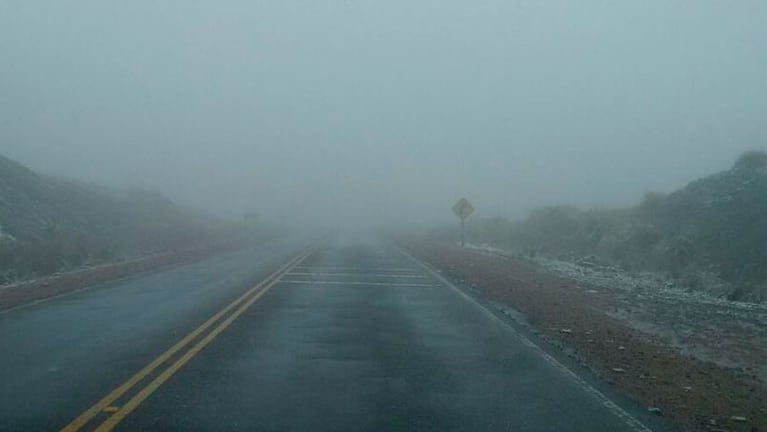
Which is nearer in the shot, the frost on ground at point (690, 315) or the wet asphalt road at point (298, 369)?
the wet asphalt road at point (298, 369)

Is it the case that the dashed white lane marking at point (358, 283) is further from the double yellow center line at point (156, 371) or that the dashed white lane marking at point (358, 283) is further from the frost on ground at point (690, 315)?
the double yellow center line at point (156, 371)

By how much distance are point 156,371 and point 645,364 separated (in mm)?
7228

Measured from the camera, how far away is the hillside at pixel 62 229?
116ft

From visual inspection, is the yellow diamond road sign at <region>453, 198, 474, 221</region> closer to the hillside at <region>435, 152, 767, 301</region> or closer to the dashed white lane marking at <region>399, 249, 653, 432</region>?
the hillside at <region>435, 152, 767, 301</region>

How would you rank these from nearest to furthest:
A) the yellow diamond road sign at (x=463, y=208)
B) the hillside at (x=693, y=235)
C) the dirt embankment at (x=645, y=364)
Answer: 1. the dirt embankment at (x=645, y=364)
2. the hillside at (x=693, y=235)
3. the yellow diamond road sign at (x=463, y=208)

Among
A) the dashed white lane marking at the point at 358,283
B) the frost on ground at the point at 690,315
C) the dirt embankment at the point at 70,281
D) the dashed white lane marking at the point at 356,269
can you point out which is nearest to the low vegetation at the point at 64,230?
the dirt embankment at the point at 70,281

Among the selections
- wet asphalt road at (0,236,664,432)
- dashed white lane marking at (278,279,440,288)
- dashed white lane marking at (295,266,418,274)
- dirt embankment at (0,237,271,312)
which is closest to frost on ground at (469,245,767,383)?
wet asphalt road at (0,236,664,432)

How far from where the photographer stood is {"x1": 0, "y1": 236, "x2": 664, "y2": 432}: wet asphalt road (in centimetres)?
955

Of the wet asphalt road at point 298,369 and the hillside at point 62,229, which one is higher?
the hillside at point 62,229

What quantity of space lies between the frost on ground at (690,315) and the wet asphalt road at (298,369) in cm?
337

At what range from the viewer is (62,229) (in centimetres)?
4956

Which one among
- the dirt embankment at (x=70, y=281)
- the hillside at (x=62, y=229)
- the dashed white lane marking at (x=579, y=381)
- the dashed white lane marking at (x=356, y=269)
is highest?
the hillside at (x=62, y=229)

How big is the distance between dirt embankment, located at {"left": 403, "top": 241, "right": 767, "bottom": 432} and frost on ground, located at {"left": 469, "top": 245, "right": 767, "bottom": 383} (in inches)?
7.5

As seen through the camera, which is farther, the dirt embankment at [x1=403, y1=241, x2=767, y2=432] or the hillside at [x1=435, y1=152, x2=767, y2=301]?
the hillside at [x1=435, y1=152, x2=767, y2=301]
